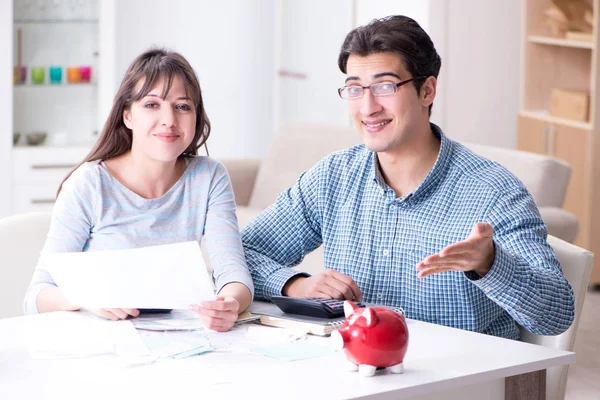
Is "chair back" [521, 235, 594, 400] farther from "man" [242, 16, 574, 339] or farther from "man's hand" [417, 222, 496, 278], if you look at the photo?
"man's hand" [417, 222, 496, 278]

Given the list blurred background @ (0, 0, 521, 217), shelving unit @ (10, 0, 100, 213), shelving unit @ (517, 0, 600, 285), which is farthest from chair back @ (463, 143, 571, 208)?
shelving unit @ (10, 0, 100, 213)

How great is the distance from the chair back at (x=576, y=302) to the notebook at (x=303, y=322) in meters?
0.39

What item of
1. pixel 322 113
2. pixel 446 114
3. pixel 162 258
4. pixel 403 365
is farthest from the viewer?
pixel 322 113

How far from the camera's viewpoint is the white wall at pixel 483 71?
5.09 metres

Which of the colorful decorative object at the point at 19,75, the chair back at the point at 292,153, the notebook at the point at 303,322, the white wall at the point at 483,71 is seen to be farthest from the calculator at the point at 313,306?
the colorful decorative object at the point at 19,75

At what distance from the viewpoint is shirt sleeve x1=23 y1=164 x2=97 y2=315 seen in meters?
1.98

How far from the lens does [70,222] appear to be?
2.04 metres

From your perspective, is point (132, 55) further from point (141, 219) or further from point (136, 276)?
point (136, 276)

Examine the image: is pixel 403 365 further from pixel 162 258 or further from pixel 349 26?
pixel 349 26

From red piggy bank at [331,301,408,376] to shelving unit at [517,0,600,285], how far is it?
3.41 metres

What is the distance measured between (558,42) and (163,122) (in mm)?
3278

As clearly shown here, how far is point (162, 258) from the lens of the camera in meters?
1.70

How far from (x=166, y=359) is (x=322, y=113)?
4020 mm

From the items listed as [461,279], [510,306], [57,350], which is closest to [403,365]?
[510,306]
